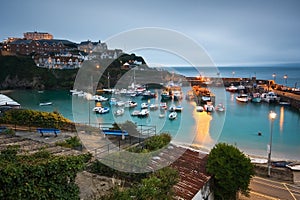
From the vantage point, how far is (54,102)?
4562 centimetres

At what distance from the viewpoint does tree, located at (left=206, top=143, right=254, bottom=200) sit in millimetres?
7633

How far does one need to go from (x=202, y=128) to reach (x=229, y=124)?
20.8 ft

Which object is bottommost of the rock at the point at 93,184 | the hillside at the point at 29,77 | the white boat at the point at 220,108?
the white boat at the point at 220,108

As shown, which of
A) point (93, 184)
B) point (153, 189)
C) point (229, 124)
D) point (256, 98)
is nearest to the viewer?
point (153, 189)

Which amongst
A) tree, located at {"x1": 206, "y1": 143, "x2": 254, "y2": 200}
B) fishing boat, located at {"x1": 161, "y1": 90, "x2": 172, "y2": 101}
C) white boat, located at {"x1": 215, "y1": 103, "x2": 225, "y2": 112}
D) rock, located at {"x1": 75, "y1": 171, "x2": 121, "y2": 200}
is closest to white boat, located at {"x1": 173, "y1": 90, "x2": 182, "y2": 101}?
fishing boat, located at {"x1": 161, "y1": 90, "x2": 172, "y2": 101}

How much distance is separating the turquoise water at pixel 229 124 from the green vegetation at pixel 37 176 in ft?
52.0

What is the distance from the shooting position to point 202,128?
27016 mm

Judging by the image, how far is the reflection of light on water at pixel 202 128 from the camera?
22.9 metres

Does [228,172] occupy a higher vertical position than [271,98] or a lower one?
lower

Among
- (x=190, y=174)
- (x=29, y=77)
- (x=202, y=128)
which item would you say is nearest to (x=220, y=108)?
(x=202, y=128)

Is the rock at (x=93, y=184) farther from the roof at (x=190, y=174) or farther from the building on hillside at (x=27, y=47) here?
the building on hillside at (x=27, y=47)

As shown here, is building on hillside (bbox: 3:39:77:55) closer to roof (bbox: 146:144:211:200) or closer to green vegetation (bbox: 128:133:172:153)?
green vegetation (bbox: 128:133:172:153)

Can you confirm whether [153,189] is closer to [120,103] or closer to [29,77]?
[120,103]

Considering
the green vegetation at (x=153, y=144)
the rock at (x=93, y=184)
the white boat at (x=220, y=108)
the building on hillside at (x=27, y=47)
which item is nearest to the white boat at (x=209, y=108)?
the white boat at (x=220, y=108)
